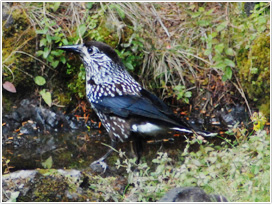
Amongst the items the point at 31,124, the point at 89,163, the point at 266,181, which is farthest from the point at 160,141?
the point at 266,181

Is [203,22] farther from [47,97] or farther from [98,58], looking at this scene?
[47,97]

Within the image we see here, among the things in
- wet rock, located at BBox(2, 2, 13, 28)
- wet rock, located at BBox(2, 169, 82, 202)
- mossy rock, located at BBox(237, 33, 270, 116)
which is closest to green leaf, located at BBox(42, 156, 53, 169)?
wet rock, located at BBox(2, 169, 82, 202)

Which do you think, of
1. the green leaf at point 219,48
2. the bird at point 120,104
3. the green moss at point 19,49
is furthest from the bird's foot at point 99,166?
the green leaf at point 219,48

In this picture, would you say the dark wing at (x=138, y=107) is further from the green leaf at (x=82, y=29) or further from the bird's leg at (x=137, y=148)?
the green leaf at (x=82, y=29)

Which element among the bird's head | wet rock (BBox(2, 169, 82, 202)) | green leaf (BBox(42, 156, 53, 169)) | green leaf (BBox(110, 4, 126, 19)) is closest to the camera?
wet rock (BBox(2, 169, 82, 202))

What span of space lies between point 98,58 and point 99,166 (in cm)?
131

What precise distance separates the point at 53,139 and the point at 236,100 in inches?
101

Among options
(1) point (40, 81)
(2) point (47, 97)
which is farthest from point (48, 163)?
(1) point (40, 81)

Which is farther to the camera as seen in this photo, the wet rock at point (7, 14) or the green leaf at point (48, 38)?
the wet rock at point (7, 14)

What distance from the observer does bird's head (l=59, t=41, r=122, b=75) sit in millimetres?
6062

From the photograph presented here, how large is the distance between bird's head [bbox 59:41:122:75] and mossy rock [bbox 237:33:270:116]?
1825 mm

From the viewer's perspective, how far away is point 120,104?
18.5ft

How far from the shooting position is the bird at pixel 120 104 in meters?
5.47

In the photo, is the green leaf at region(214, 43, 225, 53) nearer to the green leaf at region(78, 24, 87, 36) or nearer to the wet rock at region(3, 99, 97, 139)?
the green leaf at region(78, 24, 87, 36)
